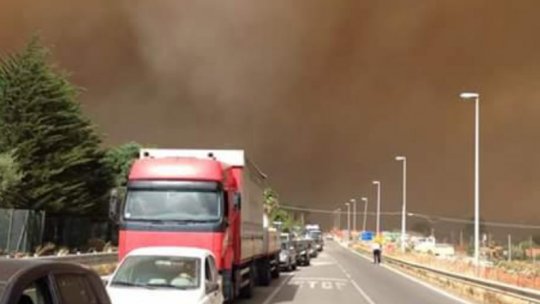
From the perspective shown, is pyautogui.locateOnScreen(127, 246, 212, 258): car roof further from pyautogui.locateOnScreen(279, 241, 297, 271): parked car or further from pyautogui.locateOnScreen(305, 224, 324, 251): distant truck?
pyautogui.locateOnScreen(305, 224, 324, 251): distant truck

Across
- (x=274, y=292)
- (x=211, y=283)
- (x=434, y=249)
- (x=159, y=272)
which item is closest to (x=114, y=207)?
(x=159, y=272)

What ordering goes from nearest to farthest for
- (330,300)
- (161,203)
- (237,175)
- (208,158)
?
(161,203)
(208,158)
(237,175)
(330,300)

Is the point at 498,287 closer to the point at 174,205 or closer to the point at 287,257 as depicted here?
the point at 174,205

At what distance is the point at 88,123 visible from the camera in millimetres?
61656

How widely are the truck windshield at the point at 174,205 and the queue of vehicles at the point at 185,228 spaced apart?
0.08 ft

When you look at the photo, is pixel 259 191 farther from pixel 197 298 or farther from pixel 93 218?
pixel 93 218

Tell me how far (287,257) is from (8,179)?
16708mm

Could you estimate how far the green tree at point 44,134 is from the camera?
54594 millimetres

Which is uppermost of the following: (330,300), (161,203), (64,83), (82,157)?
(64,83)

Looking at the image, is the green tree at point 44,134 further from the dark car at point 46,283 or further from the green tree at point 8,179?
the dark car at point 46,283

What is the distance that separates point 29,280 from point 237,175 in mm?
18061

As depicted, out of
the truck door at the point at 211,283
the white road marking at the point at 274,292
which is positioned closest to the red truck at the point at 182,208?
the white road marking at the point at 274,292

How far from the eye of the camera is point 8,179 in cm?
4953

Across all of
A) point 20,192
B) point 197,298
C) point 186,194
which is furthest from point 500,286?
point 20,192
